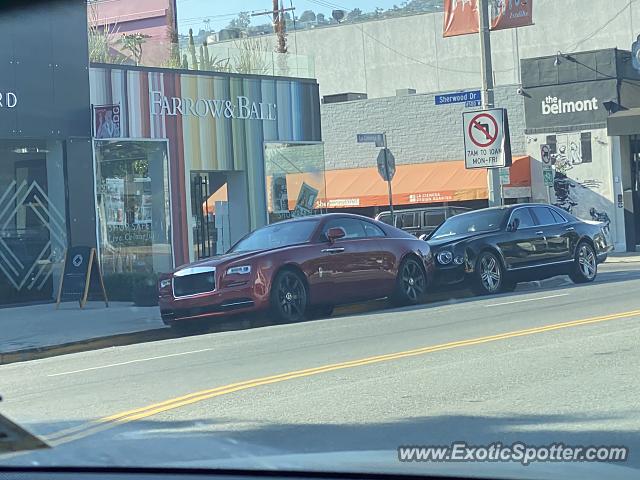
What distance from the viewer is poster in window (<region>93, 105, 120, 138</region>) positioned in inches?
843

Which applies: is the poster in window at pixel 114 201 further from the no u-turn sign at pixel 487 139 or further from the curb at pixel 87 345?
the no u-turn sign at pixel 487 139

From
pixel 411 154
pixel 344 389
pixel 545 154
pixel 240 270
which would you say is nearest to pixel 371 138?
pixel 240 270

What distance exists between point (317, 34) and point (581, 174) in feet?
98.5

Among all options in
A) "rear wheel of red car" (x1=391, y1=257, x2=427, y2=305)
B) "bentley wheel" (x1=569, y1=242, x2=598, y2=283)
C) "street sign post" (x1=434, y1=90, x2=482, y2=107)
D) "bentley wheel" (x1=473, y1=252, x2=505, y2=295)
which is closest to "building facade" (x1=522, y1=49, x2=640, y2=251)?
"street sign post" (x1=434, y1=90, x2=482, y2=107)

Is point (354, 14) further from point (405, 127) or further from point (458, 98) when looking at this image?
point (458, 98)

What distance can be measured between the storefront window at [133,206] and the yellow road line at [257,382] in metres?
11.2

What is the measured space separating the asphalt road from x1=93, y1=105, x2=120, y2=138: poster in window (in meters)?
7.74

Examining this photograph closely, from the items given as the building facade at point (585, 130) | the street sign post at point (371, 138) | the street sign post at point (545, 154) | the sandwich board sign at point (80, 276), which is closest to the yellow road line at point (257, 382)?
the sandwich board sign at point (80, 276)

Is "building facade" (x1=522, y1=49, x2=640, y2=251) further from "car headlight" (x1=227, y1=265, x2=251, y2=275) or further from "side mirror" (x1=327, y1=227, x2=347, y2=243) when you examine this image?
"car headlight" (x1=227, y1=265, x2=251, y2=275)

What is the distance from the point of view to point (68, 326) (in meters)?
16.3

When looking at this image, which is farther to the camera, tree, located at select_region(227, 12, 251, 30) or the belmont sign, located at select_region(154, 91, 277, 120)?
tree, located at select_region(227, 12, 251, 30)

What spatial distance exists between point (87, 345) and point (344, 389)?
6.45 metres

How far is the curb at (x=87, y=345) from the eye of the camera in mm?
13883

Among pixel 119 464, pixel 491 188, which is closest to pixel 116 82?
pixel 491 188
